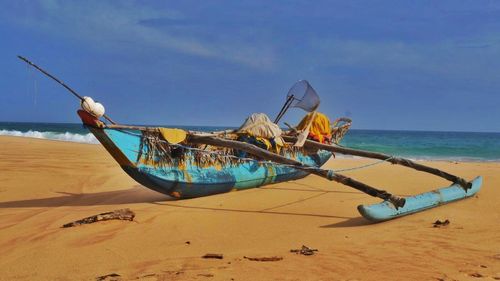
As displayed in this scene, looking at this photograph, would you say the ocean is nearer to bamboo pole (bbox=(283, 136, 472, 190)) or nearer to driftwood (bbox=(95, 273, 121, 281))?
driftwood (bbox=(95, 273, 121, 281))

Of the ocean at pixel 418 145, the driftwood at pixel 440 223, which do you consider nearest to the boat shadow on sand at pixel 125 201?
the driftwood at pixel 440 223

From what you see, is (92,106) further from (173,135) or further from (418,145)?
(418,145)

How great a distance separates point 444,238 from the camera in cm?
427

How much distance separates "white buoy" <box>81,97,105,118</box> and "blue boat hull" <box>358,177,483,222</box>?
3121 mm

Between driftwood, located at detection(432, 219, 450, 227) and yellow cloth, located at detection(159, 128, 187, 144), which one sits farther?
yellow cloth, located at detection(159, 128, 187, 144)

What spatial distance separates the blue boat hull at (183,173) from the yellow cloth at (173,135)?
1.12 feet

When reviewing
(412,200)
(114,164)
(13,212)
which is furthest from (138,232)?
(114,164)

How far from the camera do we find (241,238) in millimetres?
4395

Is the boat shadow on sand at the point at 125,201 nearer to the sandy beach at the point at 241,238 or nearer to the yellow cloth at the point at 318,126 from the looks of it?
the sandy beach at the point at 241,238

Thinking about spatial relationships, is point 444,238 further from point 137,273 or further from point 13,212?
point 13,212

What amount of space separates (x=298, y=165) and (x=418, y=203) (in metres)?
1.60

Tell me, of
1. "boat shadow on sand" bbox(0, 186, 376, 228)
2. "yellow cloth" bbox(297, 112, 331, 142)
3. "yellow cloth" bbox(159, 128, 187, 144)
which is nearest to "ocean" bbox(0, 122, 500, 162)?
"yellow cloth" bbox(159, 128, 187, 144)

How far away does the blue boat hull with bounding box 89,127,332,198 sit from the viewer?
17.3ft

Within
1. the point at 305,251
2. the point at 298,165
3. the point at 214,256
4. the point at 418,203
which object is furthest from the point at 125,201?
the point at 418,203
